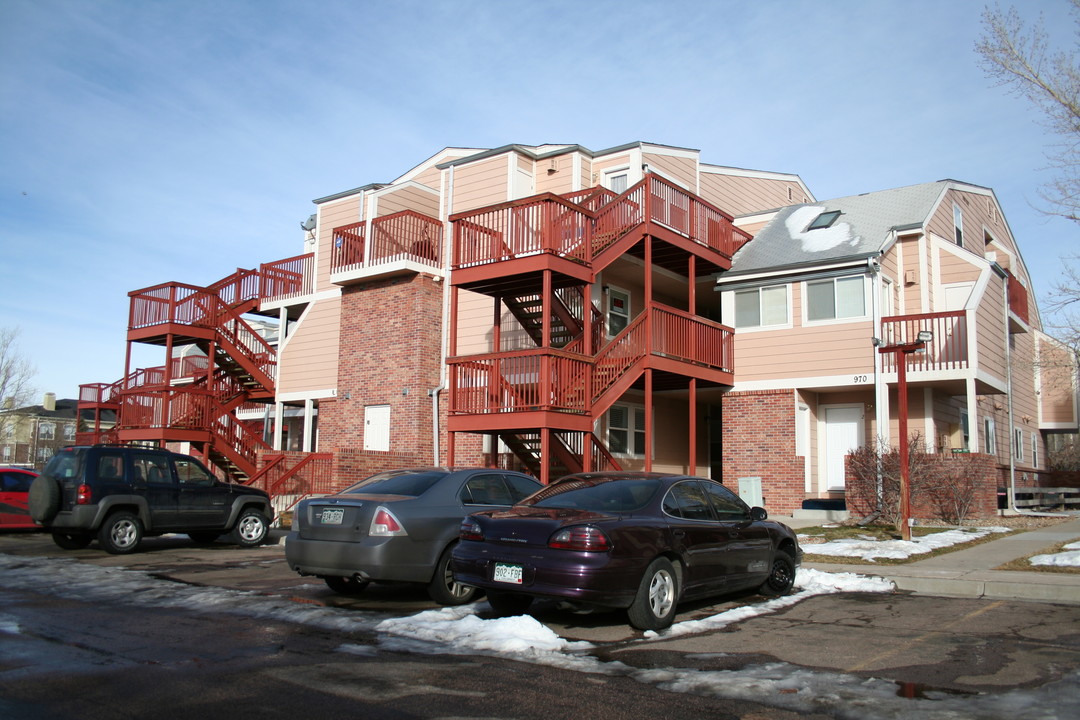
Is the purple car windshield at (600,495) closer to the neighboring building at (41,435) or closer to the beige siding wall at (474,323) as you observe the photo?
the beige siding wall at (474,323)

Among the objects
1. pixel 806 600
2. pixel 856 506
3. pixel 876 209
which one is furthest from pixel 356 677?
pixel 876 209

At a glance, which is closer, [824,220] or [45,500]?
[45,500]

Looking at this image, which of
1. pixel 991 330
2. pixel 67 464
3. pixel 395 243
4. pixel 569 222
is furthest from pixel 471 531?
pixel 991 330

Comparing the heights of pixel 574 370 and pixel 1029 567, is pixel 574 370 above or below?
above

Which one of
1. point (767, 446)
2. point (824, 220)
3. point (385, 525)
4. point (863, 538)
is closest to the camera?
point (385, 525)

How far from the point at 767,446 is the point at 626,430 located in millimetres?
3520

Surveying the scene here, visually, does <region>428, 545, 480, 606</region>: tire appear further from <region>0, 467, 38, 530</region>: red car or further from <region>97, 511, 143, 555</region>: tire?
<region>0, 467, 38, 530</region>: red car

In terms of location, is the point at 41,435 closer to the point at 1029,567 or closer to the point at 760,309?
the point at 760,309

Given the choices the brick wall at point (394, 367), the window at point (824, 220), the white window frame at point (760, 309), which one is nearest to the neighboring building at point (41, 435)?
the brick wall at point (394, 367)

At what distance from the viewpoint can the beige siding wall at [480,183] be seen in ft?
75.0

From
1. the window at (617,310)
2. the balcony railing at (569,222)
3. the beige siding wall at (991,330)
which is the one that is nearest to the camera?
the balcony railing at (569,222)

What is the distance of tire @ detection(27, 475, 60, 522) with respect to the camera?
13.5 metres

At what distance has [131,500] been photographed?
45.6ft

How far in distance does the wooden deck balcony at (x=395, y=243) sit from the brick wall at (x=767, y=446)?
28.1 feet
